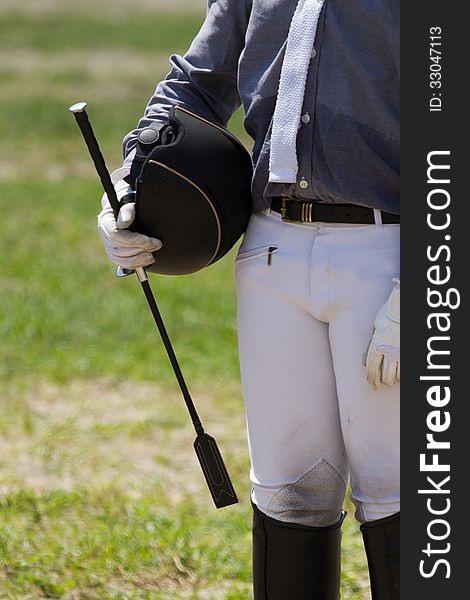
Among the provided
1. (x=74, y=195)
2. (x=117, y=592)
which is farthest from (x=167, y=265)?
(x=74, y=195)

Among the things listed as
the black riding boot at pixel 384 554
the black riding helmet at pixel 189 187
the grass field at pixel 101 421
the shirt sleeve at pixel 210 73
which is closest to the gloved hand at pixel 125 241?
the black riding helmet at pixel 189 187

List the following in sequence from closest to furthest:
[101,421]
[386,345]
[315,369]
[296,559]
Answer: [386,345]
[315,369]
[296,559]
[101,421]

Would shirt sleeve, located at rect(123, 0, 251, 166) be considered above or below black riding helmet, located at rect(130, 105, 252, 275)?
above

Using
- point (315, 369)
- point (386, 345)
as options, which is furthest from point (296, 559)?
point (386, 345)

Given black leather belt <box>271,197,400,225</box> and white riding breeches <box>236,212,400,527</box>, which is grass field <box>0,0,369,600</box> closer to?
white riding breeches <box>236,212,400,527</box>

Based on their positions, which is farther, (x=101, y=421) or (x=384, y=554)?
(x=101, y=421)

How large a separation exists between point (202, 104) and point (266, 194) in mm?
356

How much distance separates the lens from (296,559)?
2570 mm

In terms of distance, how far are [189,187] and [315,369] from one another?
18.0 inches

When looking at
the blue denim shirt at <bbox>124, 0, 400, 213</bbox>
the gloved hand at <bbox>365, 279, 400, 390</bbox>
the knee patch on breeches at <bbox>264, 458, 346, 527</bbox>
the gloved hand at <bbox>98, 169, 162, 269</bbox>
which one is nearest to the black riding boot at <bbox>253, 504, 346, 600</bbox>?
the knee patch on breeches at <bbox>264, 458, 346, 527</bbox>

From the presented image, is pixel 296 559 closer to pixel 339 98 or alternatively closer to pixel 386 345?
pixel 386 345

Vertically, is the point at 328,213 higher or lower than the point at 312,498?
higher

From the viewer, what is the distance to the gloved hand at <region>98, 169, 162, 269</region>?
251 centimetres

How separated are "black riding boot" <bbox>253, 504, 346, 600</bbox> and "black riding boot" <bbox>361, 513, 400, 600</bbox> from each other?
0.16 m
